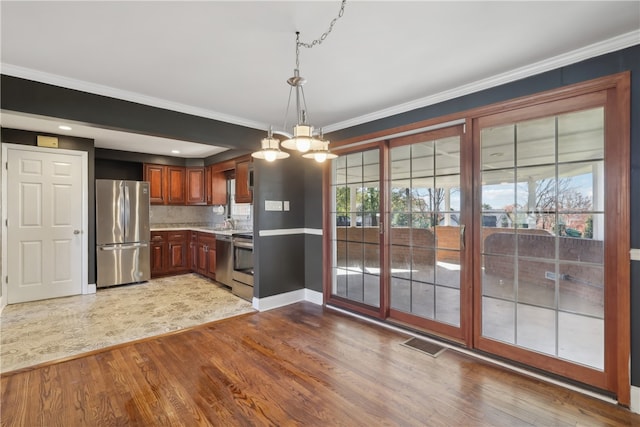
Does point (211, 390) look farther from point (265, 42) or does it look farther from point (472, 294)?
point (265, 42)

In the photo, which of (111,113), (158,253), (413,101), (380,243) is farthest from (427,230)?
(158,253)

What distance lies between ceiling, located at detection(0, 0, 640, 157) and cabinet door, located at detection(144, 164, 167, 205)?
3362mm

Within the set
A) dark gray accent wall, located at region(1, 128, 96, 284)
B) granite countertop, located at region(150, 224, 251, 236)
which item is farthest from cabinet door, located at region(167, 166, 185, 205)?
dark gray accent wall, located at region(1, 128, 96, 284)

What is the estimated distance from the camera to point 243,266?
15.1ft

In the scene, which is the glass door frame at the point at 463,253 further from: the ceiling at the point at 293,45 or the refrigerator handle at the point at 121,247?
the refrigerator handle at the point at 121,247

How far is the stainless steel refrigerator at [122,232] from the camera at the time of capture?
491 centimetres

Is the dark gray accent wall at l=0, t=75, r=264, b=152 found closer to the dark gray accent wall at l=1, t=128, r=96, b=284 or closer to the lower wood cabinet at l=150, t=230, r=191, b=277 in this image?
the dark gray accent wall at l=1, t=128, r=96, b=284

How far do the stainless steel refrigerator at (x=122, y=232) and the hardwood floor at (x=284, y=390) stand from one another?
8.65ft

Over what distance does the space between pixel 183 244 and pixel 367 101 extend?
4793 mm

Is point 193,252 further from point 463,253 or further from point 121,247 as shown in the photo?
point 463,253

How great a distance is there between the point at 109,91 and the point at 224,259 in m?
2.94

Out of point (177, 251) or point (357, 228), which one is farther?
point (177, 251)

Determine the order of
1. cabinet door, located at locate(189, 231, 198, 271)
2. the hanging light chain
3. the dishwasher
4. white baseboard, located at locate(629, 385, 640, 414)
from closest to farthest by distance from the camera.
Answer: the hanging light chain < white baseboard, located at locate(629, 385, 640, 414) < the dishwasher < cabinet door, located at locate(189, 231, 198, 271)

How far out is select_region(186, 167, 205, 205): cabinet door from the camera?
6.36 metres
